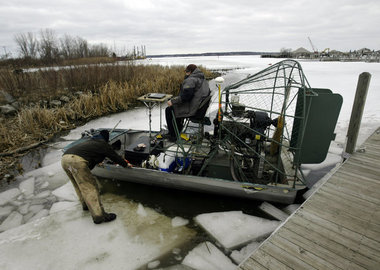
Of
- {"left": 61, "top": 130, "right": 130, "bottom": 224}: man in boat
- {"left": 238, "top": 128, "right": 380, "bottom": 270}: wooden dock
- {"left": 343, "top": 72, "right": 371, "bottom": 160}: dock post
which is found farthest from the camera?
{"left": 343, "top": 72, "right": 371, "bottom": 160}: dock post

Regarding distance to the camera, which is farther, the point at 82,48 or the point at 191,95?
the point at 82,48

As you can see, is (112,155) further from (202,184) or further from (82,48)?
(82,48)

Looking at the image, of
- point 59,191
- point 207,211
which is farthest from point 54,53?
point 207,211

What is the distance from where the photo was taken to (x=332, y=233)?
1.83 meters

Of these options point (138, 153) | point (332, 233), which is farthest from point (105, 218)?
point (332, 233)

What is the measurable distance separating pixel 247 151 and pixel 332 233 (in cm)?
150

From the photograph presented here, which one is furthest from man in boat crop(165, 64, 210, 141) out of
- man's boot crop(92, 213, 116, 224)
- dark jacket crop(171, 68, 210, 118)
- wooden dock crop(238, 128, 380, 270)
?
wooden dock crop(238, 128, 380, 270)

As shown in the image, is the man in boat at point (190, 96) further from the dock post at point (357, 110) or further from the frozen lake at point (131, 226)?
the dock post at point (357, 110)

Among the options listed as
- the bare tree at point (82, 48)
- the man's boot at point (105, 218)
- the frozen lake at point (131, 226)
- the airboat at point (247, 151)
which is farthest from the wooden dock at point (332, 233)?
the bare tree at point (82, 48)

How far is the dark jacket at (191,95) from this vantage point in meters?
3.21

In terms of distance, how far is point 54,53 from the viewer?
72.3 feet

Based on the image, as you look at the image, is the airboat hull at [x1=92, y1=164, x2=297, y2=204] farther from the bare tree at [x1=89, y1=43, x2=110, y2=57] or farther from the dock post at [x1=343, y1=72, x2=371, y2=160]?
the bare tree at [x1=89, y1=43, x2=110, y2=57]

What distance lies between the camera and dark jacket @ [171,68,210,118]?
10.5ft

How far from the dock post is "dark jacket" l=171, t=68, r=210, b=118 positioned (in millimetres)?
2053
